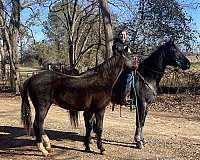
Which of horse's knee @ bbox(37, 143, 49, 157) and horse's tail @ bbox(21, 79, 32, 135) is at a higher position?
horse's tail @ bbox(21, 79, 32, 135)

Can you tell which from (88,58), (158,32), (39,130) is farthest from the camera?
(88,58)

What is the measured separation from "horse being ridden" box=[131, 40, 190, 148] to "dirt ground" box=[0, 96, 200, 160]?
659 millimetres

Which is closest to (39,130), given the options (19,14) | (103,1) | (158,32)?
(103,1)

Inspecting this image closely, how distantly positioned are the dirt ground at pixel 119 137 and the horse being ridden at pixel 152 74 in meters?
0.66

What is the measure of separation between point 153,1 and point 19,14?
7968 mm

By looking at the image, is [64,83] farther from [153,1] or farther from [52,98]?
[153,1]

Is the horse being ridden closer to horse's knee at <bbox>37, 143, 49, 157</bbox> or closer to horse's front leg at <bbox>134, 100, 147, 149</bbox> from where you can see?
horse's front leg at <bbox>134, 100, 147, 149</bbox>

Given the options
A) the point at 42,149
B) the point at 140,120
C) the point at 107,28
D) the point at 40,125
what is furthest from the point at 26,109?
the point at 107,28

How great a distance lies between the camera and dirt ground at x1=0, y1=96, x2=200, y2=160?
8539 mm

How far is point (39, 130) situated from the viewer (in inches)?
337

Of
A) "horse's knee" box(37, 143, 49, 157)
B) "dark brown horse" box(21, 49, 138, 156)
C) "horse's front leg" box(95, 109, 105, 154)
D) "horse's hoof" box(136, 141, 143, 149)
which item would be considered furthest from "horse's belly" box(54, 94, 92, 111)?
"horse's hoof" box(136, 141, 143, 149)

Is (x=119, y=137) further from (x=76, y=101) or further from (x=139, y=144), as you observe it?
(x=76, y=101)

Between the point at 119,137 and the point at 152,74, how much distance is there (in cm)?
195

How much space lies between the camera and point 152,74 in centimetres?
939
